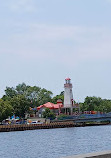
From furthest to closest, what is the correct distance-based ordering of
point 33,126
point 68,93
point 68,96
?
point 68,96 < point 68,93 < point 33,126

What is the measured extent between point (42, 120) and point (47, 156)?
4538 inches

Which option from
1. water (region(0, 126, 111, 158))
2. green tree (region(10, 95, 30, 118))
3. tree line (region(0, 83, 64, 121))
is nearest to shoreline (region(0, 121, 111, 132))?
tree line (region(0, 83, 64, 121))

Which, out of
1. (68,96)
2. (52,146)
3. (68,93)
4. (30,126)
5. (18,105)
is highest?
(68,93)

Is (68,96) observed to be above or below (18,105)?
above

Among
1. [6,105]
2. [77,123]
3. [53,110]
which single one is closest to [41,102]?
[53,110]

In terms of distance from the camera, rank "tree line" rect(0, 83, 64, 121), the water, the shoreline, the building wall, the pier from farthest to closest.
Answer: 1. the building wall
2. "tree line" rect(0, 83, 64, 121)
3. the shoreline
4. the pier
5. the water

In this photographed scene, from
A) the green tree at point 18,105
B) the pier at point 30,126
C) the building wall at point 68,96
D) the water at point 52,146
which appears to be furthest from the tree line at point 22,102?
the water at point 52,146

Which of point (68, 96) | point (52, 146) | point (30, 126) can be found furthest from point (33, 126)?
point (52, 146)

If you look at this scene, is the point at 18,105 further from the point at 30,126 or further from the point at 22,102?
the point at 30,126

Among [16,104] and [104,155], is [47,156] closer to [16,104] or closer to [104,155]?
[104,155]

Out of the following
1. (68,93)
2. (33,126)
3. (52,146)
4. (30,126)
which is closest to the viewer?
(52,146)

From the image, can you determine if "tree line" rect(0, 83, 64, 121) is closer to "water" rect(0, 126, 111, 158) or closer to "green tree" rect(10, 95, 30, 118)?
"green tree" rect(10, 95, 30, 118)

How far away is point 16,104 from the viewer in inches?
5664

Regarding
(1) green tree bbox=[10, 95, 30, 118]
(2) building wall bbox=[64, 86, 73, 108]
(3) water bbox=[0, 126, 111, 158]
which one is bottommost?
(3) water bbox=[0, 126, 111, 158]
